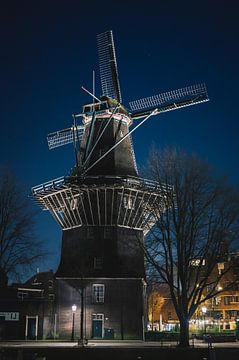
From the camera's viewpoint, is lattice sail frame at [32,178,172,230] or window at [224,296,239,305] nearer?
lattice sail frame at [32,178,172,230]

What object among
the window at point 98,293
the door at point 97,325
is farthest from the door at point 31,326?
the window at point 98,293

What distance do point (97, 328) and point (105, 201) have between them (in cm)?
1184

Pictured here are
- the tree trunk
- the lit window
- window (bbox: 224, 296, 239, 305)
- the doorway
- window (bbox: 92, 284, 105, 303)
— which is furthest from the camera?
window (bbox: 224, 296, 239, 305)

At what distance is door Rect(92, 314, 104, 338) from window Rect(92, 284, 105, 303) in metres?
1.36

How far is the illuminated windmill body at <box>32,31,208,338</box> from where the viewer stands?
42156 millimetres

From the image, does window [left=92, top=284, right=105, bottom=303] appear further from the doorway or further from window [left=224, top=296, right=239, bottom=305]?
window [left=224, top=296, right=239, bottom=305]

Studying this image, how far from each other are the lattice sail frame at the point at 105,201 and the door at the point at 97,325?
28.5ft

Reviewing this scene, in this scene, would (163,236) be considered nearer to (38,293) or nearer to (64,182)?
(64,182)
